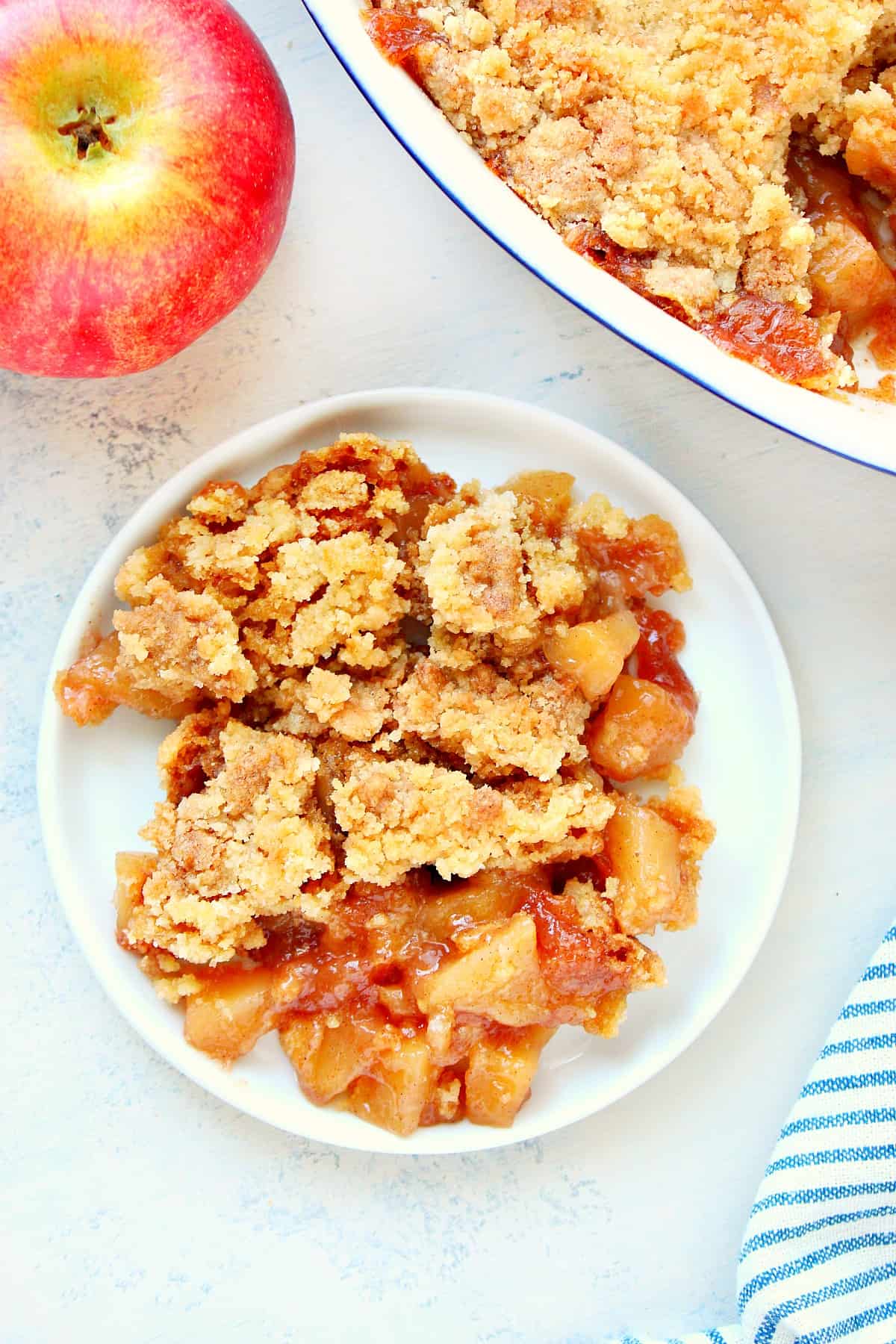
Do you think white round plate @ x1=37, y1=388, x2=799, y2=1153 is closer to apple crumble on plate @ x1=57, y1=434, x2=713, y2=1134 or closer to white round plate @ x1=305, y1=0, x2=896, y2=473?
apple crumble on plate @ x1=57, y1=434, x2=713, y2=1134

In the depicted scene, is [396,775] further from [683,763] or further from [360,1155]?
[360,1155]

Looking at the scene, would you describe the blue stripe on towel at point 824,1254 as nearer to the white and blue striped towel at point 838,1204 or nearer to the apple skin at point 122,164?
the white and blue striped towel at point 838,1204

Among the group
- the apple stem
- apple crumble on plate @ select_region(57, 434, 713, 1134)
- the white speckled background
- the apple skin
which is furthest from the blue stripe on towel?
the apple stem

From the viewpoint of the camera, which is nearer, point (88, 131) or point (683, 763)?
point (88, 131)

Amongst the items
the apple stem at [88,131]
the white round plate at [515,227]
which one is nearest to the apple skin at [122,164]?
the apple stem at [88,131]

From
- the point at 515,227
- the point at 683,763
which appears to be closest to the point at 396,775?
the point at 683,763

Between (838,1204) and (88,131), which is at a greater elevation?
(88,131)

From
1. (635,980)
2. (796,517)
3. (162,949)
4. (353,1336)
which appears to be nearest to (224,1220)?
(353,1336)
